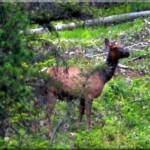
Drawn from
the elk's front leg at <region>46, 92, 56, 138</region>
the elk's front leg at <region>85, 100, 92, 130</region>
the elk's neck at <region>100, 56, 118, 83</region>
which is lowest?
the elk's front leg at <region>85, 100, 92, 130</region>

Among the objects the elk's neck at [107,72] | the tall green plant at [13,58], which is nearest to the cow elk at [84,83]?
the elk's neck at [107,72]

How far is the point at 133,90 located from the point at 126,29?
677 cm

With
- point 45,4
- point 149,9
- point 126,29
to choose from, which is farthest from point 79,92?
point 149,9

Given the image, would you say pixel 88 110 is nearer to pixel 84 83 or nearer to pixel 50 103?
Result: pixel 84 83

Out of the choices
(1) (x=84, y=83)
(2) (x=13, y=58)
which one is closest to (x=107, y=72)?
(1) (x=84, y=83)

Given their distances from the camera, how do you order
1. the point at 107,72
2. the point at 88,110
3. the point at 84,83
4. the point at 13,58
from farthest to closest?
the point at 107,72 → the point at 88,110 → the point at 84,83 → the point at 13,58

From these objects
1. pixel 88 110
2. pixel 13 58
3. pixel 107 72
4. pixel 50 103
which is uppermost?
pixel 13 58

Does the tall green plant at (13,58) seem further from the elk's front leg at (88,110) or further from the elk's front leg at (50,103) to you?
the elk's front leg at (88,110)

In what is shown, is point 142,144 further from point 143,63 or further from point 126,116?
point 143,63

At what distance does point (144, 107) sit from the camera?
44.8 feet

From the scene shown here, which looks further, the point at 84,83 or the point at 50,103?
the point at 50,103

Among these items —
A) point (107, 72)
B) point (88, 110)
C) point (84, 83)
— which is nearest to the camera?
point (84, 83)

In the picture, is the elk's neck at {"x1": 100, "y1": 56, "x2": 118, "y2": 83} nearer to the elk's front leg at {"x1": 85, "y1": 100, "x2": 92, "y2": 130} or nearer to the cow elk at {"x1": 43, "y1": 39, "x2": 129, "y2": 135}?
the cow elk at {"x1": 43, "y1": 39, "x2": 129, "y2": 135}

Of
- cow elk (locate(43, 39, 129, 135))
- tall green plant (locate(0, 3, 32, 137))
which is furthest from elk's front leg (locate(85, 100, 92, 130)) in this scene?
tall green plant (locate(0, 3, 32, 137))
